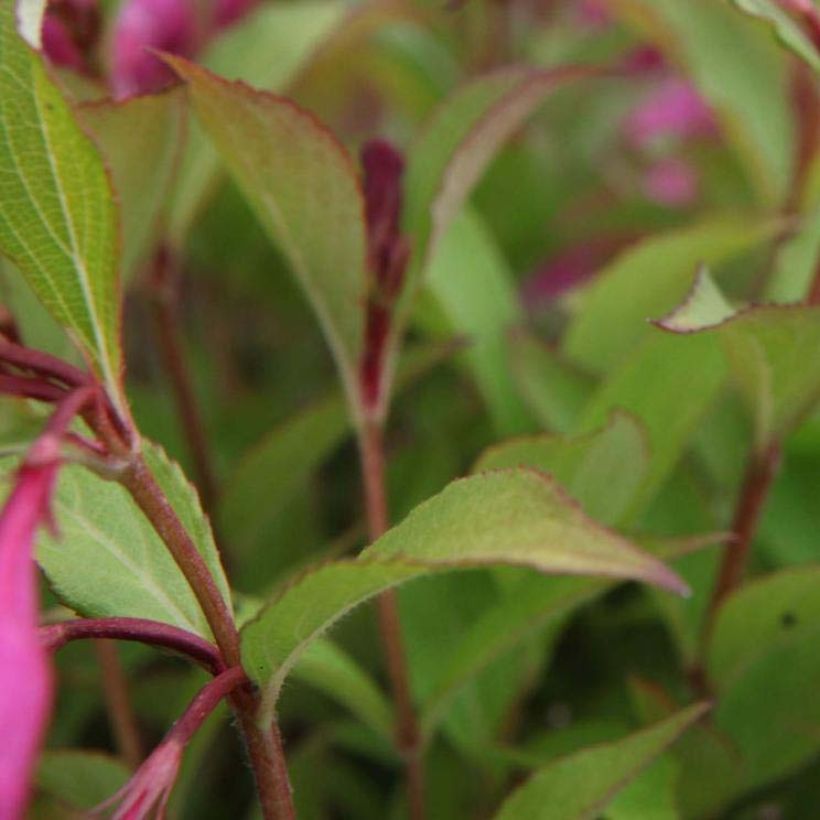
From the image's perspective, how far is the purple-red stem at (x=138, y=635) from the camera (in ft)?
1.08

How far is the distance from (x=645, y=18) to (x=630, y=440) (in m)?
0.40

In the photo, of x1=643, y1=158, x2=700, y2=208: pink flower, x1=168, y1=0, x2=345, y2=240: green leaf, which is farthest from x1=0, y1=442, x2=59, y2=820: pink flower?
x1=643, y1=158, x2=700, y2=208: pink flower

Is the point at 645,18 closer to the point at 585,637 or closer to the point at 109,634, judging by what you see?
the point at 585,637

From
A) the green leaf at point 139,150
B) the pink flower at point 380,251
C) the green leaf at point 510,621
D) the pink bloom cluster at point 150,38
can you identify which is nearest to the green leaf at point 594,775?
the green leaf at point 510,621

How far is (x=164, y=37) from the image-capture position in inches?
32.5

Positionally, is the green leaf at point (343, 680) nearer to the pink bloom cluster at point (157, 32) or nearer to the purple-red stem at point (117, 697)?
the purple-red stem at point (117, 697)

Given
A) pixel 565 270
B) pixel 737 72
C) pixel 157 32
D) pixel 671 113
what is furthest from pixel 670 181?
pixel 157 32

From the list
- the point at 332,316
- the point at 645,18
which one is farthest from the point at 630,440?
the point at 645,18

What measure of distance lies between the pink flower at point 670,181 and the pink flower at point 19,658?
0.96m

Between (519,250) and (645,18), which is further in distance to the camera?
(519,250)

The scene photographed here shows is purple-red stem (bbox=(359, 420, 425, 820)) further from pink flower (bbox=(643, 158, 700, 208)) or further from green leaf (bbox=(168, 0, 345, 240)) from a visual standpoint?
pink flower (bbox=(643, 158, 700, 208))

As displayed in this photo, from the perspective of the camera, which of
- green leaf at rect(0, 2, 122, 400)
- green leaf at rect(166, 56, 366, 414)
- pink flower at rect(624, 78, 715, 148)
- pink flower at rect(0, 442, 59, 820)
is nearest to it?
pink flower at rect(0, 442, 59, 820)

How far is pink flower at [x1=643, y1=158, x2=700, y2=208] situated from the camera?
1.22m

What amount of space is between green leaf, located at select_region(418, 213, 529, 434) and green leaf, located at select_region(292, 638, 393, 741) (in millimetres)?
196
